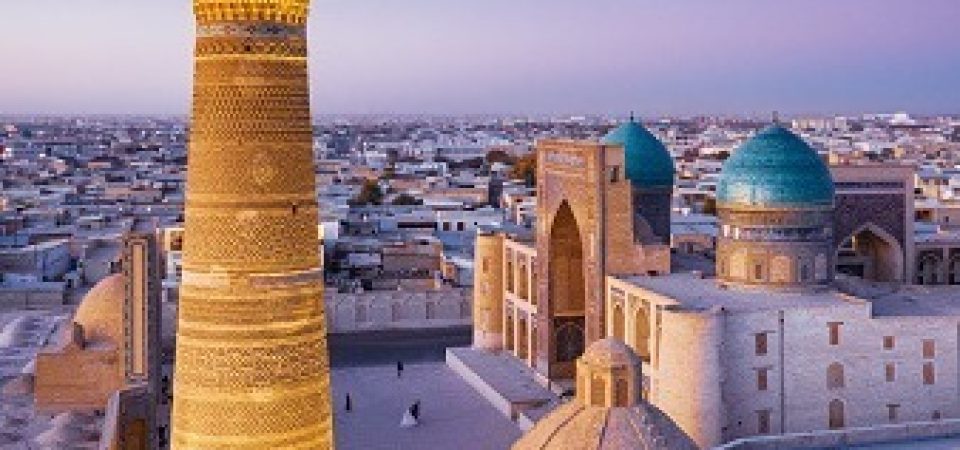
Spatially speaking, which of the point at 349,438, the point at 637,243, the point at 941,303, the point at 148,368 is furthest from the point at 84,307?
the point at 941,303

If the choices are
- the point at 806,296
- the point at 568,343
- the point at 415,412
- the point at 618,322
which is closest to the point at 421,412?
the point at 415,412

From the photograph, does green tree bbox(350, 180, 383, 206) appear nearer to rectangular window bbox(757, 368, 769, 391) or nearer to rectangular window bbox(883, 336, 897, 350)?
rectangular window bbox(757, 368, 769, 391)

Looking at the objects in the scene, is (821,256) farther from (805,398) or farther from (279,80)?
(279,80)

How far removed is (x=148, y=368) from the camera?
18.0 m

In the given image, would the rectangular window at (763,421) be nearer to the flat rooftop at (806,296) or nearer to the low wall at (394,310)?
the flat rooftop at (806,296)

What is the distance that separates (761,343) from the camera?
17172mm

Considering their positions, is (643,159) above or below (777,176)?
above

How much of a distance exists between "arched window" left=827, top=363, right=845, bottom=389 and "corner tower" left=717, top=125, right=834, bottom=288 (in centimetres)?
181

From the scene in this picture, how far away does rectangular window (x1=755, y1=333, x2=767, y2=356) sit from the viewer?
56.3 feet

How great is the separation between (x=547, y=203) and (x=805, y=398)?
676 cm

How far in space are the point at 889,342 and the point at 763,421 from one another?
83.4 inches

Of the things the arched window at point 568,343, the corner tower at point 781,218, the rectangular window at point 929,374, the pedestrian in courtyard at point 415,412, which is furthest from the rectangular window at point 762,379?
the pedestrian in courtyard at point 415,412

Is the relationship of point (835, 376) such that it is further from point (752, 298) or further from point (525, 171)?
point (525, 171)

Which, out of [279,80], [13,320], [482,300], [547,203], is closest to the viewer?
[279,80]
